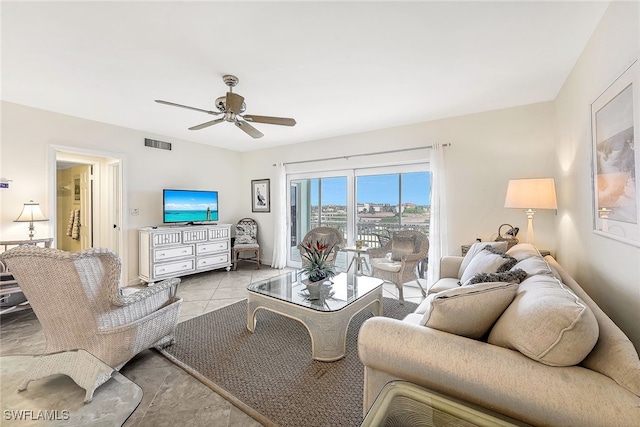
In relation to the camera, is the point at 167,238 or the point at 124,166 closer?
the point at 124,166

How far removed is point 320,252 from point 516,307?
5.78 ft

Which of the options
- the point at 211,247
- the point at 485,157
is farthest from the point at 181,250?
the point at 485,157

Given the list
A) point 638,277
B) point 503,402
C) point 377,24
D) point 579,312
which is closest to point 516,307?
point 579,312

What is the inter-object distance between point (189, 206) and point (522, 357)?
191 inches

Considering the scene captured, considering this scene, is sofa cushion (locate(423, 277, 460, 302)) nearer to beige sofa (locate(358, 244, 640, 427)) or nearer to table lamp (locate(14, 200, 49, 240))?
beige sofa (locate(358, 244, 640, 427))

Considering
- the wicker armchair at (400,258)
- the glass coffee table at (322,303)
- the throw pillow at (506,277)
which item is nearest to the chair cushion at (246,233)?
the glass coffee table at (322,303)

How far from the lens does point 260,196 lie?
5.66 metres

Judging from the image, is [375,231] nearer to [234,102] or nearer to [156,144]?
[234,102]

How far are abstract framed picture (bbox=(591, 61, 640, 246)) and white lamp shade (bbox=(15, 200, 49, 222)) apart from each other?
17.0 feet

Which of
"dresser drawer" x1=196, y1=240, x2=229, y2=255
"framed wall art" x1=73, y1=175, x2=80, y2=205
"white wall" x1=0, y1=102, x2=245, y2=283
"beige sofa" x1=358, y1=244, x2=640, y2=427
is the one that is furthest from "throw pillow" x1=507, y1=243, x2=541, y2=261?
"framed wall art" x1=73, y1=175, x2=80, y2=205

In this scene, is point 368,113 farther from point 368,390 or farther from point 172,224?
point 172,224

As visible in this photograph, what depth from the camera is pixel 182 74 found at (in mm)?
2441

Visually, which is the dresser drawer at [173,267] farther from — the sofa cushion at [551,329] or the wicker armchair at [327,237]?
the sofa cushion at [551,329]

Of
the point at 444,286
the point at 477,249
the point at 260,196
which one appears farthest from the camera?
the point at 260,196
